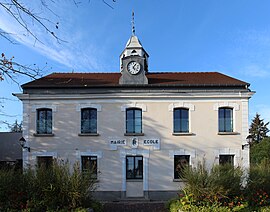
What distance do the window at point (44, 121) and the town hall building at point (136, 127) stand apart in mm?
16

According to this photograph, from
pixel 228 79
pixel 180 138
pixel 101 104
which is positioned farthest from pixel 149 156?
pixel 228 79

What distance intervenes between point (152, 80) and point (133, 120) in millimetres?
2621

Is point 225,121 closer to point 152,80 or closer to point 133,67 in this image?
point 152,80

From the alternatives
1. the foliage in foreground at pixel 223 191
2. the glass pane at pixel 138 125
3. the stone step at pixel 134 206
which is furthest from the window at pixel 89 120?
the foliage in foreground at pixel 223 191

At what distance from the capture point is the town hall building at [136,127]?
15797 millimetres

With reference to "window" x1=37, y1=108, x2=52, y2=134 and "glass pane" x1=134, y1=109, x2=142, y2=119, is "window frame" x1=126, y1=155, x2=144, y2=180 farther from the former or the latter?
"window" x1=37, y1=108, x2=52, y2=134

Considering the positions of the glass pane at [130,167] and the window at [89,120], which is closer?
the glass pane at [130,167]

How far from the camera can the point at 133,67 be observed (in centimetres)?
1647

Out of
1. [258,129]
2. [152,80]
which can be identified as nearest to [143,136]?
[152,80]

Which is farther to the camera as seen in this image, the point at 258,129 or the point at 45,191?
the point at 258,129

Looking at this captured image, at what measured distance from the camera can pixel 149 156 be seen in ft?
52.0

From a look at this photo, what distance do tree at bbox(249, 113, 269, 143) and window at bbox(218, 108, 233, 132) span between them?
100.0 feet

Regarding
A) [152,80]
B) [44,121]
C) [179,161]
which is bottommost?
[179,161]

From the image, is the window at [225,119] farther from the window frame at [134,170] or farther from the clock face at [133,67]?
the clock face at [133,67]
